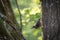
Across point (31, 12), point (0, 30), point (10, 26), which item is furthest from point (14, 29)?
point (31, 12)

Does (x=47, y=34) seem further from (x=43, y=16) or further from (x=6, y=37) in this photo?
(x=6, y=37)

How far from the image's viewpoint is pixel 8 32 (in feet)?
5.30

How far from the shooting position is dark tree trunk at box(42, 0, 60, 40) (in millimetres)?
2744

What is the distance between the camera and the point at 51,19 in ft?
9.19

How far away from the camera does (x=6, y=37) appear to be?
5.07ft

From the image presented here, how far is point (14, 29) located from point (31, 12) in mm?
2489

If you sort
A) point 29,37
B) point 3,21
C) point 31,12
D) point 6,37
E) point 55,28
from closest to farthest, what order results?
1. point 6,37
2. point 3,21
3. point 55,28
4. point 31,12
5. point 29,37

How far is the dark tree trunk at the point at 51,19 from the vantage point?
9.00ft

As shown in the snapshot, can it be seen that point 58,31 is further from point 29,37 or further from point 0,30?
point 29,37

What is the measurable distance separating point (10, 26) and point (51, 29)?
1.24 metres

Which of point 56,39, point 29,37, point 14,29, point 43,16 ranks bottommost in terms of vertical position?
point 29,37

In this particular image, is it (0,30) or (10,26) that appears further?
(10,26)

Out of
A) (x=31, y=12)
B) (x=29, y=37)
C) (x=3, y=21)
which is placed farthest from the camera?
(x=29, y=37)

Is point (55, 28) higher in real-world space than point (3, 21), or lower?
lower
